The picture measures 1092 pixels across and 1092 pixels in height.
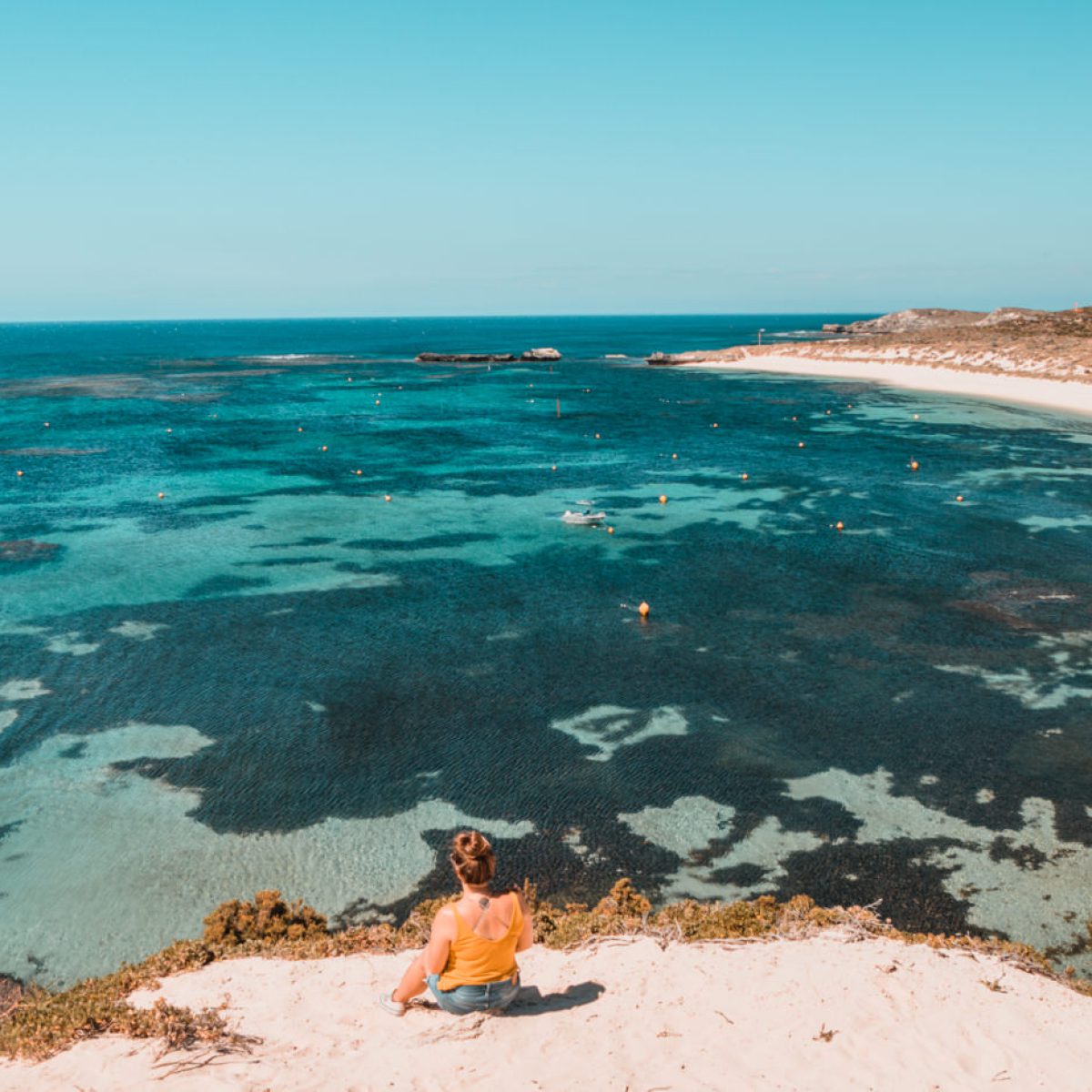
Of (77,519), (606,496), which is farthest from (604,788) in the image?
(77,519)

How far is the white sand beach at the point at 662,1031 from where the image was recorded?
8594mm

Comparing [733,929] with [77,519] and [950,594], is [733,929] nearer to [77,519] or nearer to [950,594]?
[950,594]

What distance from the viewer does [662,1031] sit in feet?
30.5

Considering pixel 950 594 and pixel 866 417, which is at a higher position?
pixel 866 417

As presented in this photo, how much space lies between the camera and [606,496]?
156ft

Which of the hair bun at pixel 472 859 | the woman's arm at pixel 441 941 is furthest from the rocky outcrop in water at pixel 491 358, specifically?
the hair bun at pixel 472 859

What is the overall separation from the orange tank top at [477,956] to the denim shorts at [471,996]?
57mm

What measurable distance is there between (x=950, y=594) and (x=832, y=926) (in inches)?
810

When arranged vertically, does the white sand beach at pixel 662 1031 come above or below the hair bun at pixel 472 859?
below

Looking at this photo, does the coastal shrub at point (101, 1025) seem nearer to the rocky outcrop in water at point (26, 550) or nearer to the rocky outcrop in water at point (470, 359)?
the rocky outcrop in water at point (26, 550)

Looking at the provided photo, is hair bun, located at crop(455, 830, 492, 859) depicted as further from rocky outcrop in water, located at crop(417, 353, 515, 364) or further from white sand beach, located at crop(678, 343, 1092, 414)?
rocky outcrop in water, located at crop(417, 353, 515, 364)

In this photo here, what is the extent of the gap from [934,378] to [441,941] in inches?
4147

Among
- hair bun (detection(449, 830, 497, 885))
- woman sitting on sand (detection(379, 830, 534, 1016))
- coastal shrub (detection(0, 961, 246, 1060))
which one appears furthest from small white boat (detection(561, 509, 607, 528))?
hair bun (detection(449, 830, 497, 885))

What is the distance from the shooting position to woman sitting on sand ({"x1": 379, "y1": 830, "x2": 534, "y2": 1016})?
29.5 ft
